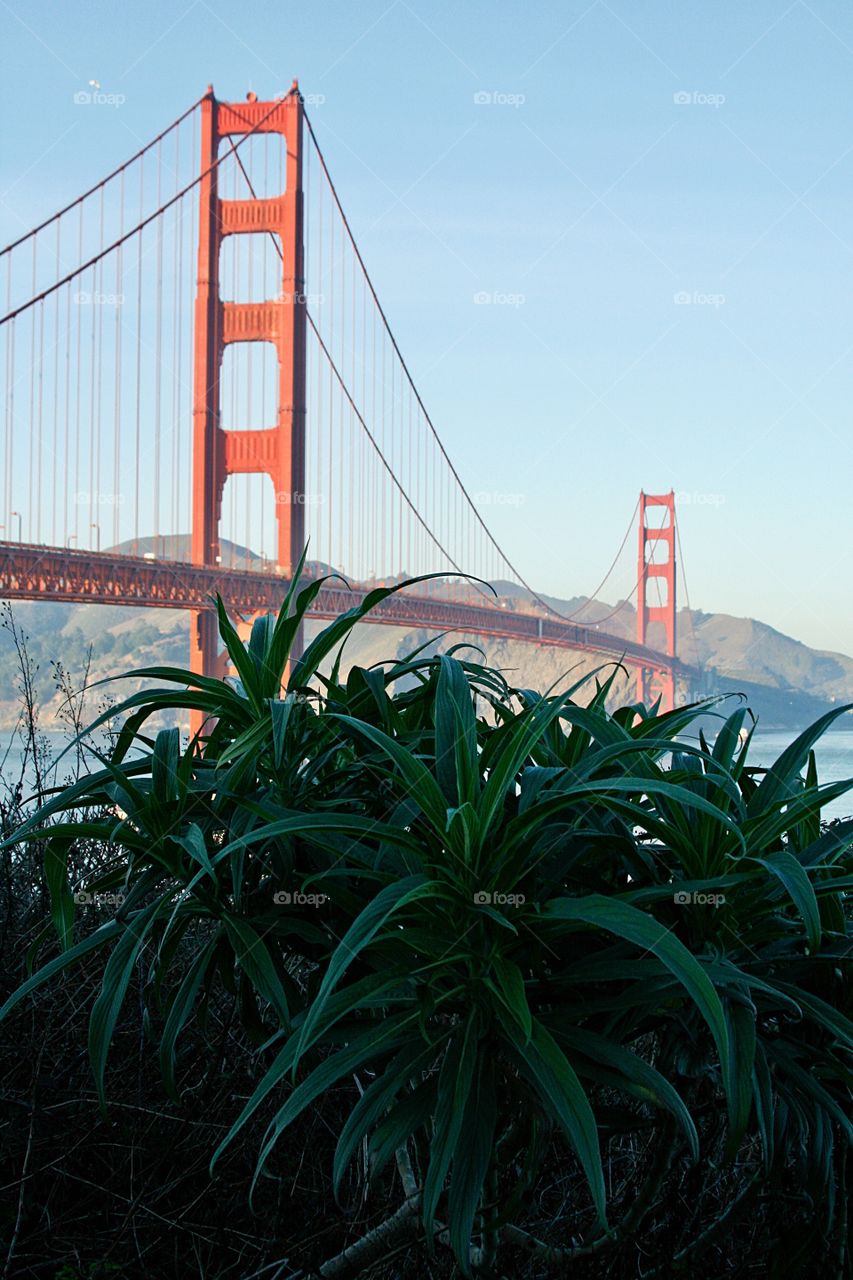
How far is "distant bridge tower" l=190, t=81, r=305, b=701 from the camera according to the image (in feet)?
47.9

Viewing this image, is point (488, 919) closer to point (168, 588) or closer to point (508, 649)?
point (168, 588)

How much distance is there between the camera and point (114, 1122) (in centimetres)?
120

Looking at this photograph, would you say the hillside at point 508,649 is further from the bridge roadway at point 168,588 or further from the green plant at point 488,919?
the green plant at point 488,919

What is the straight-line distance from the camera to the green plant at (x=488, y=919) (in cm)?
71

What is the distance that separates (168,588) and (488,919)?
38.1 ft

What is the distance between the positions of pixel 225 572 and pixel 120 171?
30.5ft

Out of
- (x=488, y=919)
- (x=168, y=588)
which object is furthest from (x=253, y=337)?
(x=488, y=919)

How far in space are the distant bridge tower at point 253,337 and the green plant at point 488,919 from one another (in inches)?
489

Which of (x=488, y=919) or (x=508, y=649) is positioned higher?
(x=488, y=919)

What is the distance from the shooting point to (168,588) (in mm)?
11977

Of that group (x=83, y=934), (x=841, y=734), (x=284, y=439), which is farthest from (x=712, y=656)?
(x=83, y=934)

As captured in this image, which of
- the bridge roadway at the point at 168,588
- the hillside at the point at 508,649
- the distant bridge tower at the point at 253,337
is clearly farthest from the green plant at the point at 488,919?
the distant bridge tower at the point at 253,337

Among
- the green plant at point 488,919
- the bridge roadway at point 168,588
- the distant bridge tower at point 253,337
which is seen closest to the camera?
the green plant at point 488,919

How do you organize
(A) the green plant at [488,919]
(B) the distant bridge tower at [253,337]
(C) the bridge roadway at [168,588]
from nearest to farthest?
(A) the green plant at [488,919]
(C) the bridge roadway at [168,588]
(B) the distant bridge tower at [253,337]
